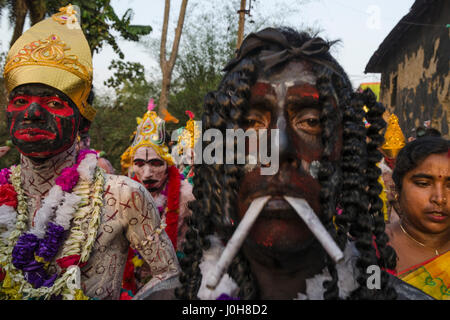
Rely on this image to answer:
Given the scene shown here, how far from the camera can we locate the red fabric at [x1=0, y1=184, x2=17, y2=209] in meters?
2.58

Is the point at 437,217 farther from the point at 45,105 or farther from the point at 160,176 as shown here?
the point at 160,176

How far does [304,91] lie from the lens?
4.83 ft

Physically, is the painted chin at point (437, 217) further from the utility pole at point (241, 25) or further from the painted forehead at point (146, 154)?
the utility pole at point (241, 25)

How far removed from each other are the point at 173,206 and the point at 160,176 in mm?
482

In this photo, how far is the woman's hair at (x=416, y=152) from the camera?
109 inches

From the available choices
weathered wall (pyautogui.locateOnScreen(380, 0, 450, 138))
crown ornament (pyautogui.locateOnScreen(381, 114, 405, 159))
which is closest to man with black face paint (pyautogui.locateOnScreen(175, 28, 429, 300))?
crown ornament (pyautogui.locateOnScreen(381, 114, 405, 159))

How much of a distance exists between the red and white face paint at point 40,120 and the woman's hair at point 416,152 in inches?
93.6

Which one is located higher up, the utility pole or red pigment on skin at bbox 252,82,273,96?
the utility pole

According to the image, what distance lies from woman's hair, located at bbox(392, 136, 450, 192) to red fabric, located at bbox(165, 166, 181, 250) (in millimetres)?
2670

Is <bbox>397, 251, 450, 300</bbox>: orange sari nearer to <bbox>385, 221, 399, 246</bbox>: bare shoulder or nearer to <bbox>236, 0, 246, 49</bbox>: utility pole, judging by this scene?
<bbox>385, 221, 399, 246</bbox>: bare shoulder

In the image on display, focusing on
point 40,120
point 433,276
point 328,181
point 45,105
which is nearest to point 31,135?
point 40,120

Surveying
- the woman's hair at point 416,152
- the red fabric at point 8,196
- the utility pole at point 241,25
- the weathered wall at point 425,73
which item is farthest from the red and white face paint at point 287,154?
the weathered wall at point 425,73
